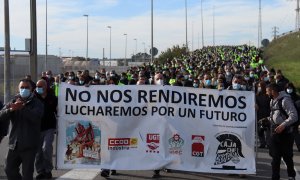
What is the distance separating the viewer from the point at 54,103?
Answer: 9.52 metres

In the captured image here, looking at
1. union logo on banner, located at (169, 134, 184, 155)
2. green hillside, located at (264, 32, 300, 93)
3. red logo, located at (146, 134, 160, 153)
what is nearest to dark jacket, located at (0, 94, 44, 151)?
red logo, located at (146, 134, 160, 153)

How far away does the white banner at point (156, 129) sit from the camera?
9242 mm

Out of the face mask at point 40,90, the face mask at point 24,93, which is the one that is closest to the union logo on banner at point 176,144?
the face mask at point 40,90

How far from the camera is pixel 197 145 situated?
9.30m

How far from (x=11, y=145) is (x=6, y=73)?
14.2m

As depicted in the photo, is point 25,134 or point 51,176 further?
point 51,176

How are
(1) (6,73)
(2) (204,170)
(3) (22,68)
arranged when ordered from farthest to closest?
(3) (22,68) → (1) (6,73) → (2) (204,170)

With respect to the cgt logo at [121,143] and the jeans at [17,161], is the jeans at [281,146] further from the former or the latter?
the jeans at [17,161]

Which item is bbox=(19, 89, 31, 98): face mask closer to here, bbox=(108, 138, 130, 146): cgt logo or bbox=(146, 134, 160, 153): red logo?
bbox=(108, 138, 130, 146): cgt logo

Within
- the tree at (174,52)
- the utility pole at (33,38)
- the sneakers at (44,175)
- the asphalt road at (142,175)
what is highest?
the tree at (174,52)

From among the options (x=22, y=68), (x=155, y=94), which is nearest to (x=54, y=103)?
(x=155, y=94)

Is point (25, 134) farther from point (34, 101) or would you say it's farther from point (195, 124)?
point (195, 124)

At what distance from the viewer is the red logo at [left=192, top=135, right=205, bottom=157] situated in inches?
365

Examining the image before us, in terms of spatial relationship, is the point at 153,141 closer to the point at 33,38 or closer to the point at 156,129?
the point at 156,129
